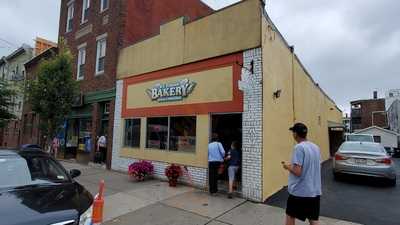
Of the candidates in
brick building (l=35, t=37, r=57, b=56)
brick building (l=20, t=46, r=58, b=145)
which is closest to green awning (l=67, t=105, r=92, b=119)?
brick building (l=20, t=46, r=58, b=145)

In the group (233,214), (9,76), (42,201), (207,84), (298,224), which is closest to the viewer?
(42,201)

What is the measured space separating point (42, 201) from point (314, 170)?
382 cm

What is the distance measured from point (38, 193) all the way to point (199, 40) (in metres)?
7.21

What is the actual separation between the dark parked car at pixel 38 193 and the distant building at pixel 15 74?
72.3ft

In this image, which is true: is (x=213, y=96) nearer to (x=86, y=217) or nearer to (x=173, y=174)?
(x=173, y=174)

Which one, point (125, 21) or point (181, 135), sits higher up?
point (125, 21)

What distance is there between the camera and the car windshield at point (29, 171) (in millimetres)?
3967

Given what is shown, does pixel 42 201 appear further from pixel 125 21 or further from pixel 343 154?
pixel 125 21

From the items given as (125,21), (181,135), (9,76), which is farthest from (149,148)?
(9,76)

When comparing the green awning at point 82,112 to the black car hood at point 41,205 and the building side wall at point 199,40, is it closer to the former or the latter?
the building side wall at point 199,40

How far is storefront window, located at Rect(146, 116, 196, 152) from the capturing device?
948cm

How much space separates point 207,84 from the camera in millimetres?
9055

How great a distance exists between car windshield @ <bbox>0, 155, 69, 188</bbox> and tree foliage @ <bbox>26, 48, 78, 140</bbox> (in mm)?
7186

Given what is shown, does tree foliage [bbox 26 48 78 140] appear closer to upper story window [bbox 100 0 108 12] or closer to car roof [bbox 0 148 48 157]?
upper story window [bbox 100 0 108 12]
